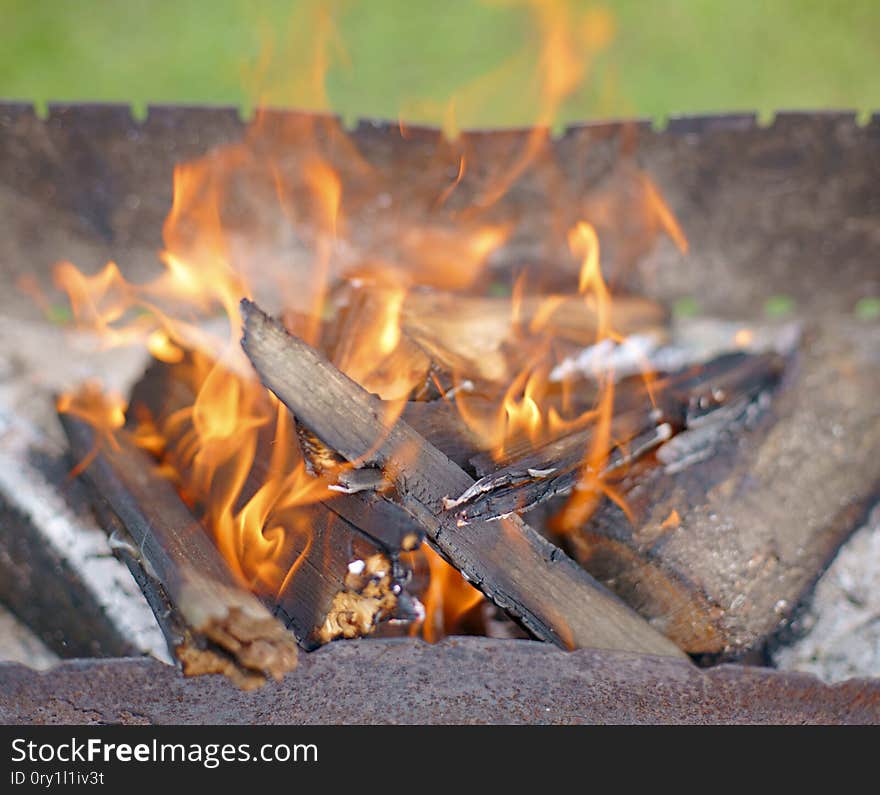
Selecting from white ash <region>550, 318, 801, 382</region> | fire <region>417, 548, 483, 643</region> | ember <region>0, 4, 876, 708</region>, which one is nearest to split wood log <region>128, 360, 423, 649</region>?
ember <region>0, 4, 876, 708</region>

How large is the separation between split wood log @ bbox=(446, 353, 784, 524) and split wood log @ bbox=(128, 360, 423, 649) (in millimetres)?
121

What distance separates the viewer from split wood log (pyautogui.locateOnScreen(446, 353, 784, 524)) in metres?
1.36

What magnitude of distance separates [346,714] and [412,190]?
1.25m

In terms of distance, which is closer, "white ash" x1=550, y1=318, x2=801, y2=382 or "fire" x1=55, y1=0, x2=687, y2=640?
"fire" x1=55, y1=0, x2=687, y2=640

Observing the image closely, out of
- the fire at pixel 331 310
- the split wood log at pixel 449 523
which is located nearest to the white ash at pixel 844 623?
the split wood log at pixel 449 523

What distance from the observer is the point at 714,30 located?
309cm

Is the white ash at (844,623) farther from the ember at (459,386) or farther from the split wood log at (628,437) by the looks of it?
the split wood log at (628,437)

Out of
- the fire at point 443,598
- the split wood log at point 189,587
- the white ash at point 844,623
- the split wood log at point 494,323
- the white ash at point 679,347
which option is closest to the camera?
the split wood log at point 189,587

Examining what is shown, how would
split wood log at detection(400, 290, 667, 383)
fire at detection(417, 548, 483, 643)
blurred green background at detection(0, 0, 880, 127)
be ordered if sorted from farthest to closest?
blurred green background at detection(0, 0, 880, 127) → split wood log at detection(400, 290, 667, 383) → fire at detection(417, 548, 483, 643)

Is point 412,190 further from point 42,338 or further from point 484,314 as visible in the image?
point 42,338

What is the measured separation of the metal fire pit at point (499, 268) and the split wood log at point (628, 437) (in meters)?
0.13

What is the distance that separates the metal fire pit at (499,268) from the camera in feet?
4.23

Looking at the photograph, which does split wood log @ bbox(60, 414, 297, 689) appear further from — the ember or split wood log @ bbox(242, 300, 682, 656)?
split wood log @ bbox(242, 300, 682, 656)
